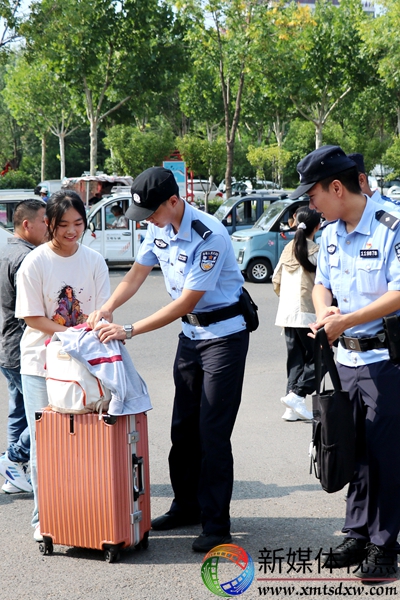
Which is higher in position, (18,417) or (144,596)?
(18,417)

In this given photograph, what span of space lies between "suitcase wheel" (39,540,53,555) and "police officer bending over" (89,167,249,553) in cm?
75

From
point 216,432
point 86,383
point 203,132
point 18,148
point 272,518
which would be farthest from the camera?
point 18,148

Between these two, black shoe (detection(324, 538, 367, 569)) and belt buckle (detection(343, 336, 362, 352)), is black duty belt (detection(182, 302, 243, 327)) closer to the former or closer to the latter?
belt buckle (detection(343, 336, 362, 352))

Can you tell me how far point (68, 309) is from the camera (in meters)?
4.02

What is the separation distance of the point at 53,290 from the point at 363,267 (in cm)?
163

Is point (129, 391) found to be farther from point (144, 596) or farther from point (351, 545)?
point (351, 545)

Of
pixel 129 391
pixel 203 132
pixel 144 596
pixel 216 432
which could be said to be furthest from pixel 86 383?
pixel 203 132

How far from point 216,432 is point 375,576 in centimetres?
103

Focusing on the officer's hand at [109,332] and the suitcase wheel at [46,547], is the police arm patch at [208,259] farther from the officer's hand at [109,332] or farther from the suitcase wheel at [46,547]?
the suitcase wheel at [46,547]

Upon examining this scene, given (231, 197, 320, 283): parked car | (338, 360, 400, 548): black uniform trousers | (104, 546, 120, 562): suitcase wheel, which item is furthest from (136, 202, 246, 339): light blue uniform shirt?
(231, 197, 320, 283): parked car

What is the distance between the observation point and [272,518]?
4.30m

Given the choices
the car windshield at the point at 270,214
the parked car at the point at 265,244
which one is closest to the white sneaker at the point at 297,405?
the parked car at the point at 265,244

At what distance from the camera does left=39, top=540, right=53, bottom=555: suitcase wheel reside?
3806mm

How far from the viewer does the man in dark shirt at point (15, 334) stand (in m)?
4.61
